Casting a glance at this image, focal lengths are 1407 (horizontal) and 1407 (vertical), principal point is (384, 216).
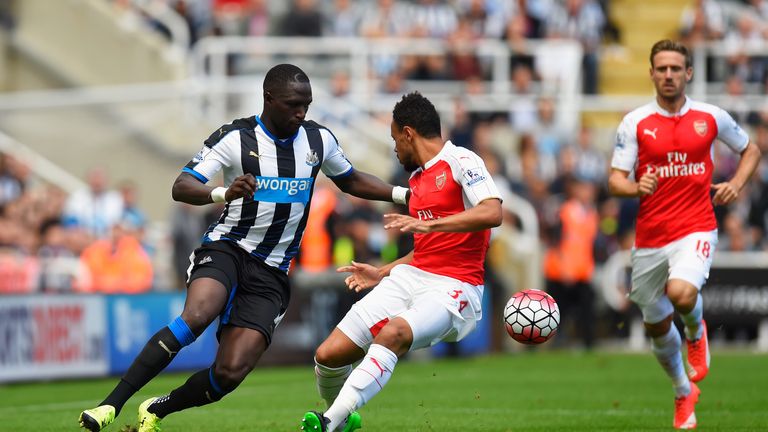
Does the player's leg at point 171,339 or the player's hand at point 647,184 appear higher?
the player's hand at point 647,184

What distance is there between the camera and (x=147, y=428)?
938 cm

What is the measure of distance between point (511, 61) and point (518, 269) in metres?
4.71

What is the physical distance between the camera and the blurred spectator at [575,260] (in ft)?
72.4

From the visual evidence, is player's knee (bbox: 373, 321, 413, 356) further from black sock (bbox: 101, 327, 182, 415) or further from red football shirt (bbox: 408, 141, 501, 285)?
black sock (bbox: 101, 327, 182, 415)

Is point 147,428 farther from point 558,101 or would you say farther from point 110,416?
point 558,101

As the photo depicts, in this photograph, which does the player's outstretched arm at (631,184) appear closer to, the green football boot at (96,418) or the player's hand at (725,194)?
the player's hand at (725,194)

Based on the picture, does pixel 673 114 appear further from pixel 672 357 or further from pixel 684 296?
pixel 672 357

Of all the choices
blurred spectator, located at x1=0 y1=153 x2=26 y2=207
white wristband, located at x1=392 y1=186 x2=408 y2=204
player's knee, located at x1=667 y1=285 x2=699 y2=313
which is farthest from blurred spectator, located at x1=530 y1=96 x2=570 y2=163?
white wristband, located at x1=392 y1=186 x2=408 y2=204

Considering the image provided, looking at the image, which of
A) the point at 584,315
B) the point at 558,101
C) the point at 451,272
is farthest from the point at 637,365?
the point at 451,272

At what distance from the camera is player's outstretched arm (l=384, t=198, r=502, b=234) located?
8.85 meters

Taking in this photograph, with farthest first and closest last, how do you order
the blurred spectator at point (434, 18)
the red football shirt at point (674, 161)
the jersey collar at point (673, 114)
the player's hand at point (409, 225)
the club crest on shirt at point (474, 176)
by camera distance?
the blurred spectator at point (434, 18) < the jersey collar at point (673, 114) < the red football shirt at point (674, 161) < the club crest on shirt at point (474, 176) < the player's hand at point (409, 225)

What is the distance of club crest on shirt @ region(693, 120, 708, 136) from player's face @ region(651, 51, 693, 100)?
26cm

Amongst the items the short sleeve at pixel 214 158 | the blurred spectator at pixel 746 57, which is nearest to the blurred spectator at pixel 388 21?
the blurred spectator at pixel 746 57

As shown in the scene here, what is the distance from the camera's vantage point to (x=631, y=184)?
10.9 metres
